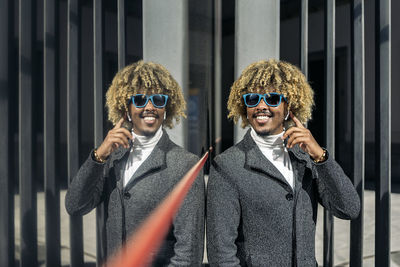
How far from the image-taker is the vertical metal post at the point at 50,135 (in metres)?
2.21

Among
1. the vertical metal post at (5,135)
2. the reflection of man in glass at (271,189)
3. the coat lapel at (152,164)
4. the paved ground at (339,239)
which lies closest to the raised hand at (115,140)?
the coat lapel at (152,164)

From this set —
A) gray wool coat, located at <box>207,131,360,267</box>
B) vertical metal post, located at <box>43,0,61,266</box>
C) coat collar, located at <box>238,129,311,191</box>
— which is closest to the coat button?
gray wool coat, located at <box>207,131,360,267</box>

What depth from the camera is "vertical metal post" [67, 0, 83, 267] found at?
2139 millimetres

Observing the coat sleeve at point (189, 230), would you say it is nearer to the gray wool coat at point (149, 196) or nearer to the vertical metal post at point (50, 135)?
the gray wool coat at point (149, 196)

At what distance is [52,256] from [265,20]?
6.71ft

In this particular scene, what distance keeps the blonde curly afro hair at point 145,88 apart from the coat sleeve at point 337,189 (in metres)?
0.73

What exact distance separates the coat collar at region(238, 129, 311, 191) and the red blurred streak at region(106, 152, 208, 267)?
0.78ft

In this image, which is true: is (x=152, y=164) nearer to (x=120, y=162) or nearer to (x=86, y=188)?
(x=120, y=162)

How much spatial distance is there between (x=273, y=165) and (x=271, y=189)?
11cm

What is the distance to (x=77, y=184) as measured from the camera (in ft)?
5.20

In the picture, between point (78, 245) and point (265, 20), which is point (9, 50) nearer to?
point (78, 245)

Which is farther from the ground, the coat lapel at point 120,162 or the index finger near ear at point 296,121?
the index finger near ear at point 296,121

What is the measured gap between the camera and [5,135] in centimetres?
233

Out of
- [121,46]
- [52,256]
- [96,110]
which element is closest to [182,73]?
[121,46]
